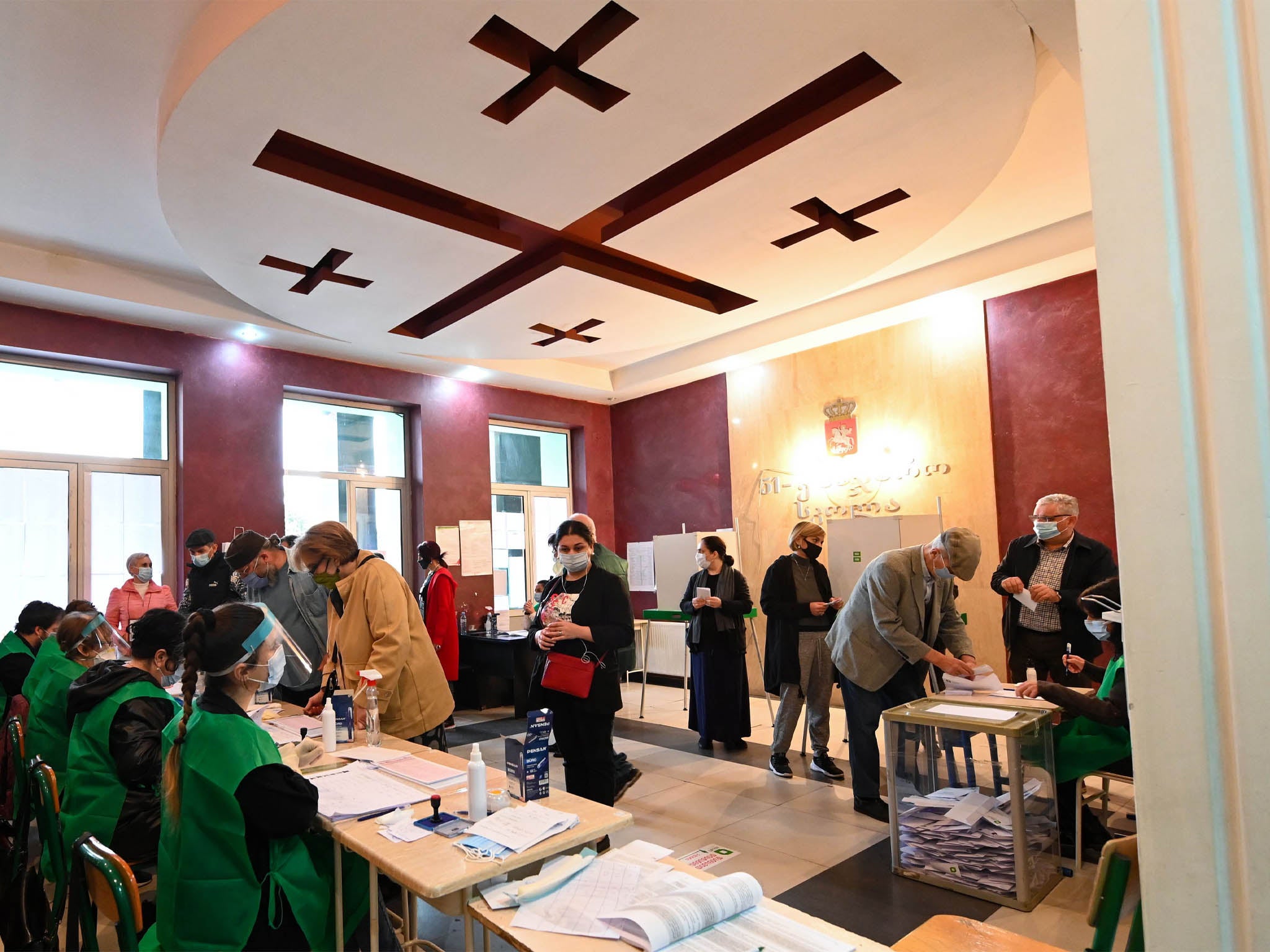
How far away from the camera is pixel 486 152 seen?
3771mm

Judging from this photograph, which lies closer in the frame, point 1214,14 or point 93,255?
point 1214,14

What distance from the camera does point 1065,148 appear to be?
472 centimetres

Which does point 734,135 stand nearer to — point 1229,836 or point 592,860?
point 592,860

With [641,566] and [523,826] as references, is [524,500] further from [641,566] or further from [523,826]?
[523,826]

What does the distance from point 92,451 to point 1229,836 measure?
24.9 feet

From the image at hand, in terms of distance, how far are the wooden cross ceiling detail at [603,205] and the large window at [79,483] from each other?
2.80 m

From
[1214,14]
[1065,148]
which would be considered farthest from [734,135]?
[1214,14]

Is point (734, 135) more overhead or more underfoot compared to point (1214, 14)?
more overhead

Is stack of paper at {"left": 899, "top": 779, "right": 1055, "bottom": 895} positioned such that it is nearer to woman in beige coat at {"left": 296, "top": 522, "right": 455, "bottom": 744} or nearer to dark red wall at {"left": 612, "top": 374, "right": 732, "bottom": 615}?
woman in beige coat at {"left": 296, "top": 522, "right": 455, "bottom": 744}

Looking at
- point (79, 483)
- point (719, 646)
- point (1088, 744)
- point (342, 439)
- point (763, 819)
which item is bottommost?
point (763, 819)

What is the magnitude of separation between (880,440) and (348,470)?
5.17 meters

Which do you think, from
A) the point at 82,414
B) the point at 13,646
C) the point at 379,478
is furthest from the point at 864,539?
the point at 82,414

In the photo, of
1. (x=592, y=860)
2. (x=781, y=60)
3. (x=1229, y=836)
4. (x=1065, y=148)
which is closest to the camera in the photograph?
Result: (x=1229, y=836)

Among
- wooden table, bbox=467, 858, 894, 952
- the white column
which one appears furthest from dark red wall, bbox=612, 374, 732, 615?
the white column
